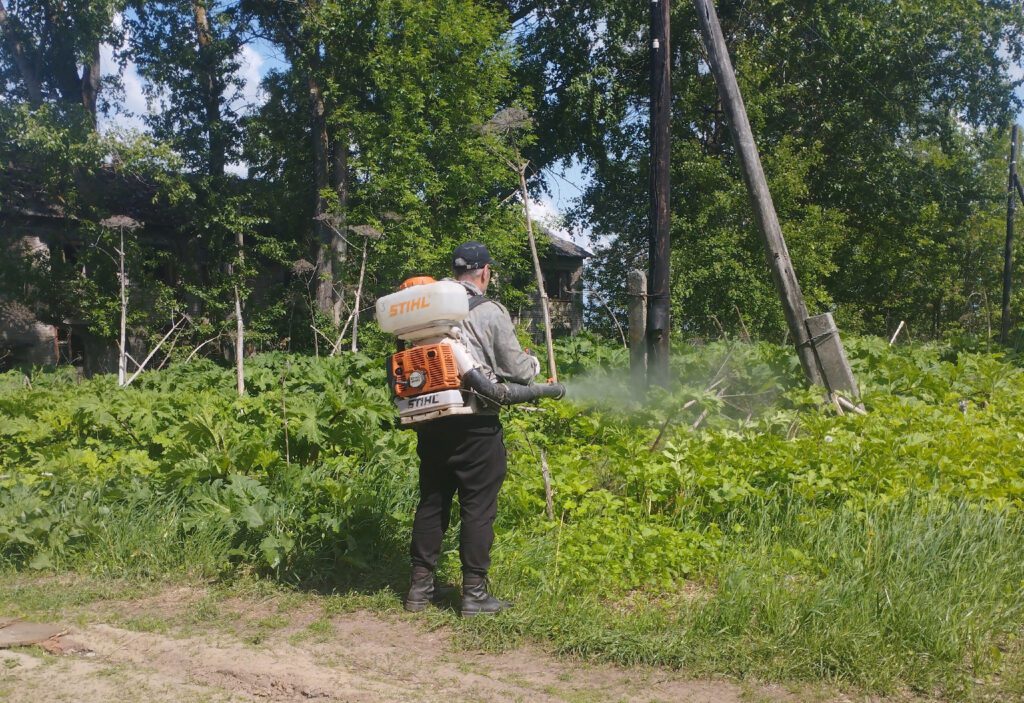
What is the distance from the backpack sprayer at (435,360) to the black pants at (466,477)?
174mm

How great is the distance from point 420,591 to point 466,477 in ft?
2.27

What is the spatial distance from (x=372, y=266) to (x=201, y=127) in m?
8.84

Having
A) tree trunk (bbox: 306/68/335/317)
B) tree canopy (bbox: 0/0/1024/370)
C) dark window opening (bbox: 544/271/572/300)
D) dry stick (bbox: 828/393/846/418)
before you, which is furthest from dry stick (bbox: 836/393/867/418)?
dark window opening (bbox: 544/271/572/300)

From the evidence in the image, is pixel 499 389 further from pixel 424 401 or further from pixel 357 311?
pixel 357 311

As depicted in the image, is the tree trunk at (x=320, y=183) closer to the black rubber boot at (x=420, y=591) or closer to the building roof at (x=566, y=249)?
the building roof at (x=566, y=249)

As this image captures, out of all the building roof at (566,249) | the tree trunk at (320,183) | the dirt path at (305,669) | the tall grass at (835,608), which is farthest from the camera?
the building roof at (566,249)

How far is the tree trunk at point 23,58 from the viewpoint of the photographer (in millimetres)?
23531

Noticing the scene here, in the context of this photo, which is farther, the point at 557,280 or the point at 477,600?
the point at 557,280

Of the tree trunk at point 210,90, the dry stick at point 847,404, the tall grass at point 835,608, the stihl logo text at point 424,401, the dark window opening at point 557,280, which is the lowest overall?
the tall grass at point 835,608

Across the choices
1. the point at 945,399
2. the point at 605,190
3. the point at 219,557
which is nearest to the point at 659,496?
the point at 219,557

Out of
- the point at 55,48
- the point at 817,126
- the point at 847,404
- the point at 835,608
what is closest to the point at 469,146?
the point at 817,126

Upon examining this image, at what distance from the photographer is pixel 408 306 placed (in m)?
4.47

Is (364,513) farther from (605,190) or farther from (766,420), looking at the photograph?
(605,190)

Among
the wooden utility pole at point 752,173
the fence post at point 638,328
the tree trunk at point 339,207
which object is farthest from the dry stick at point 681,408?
the tree trunk at point 339,207
